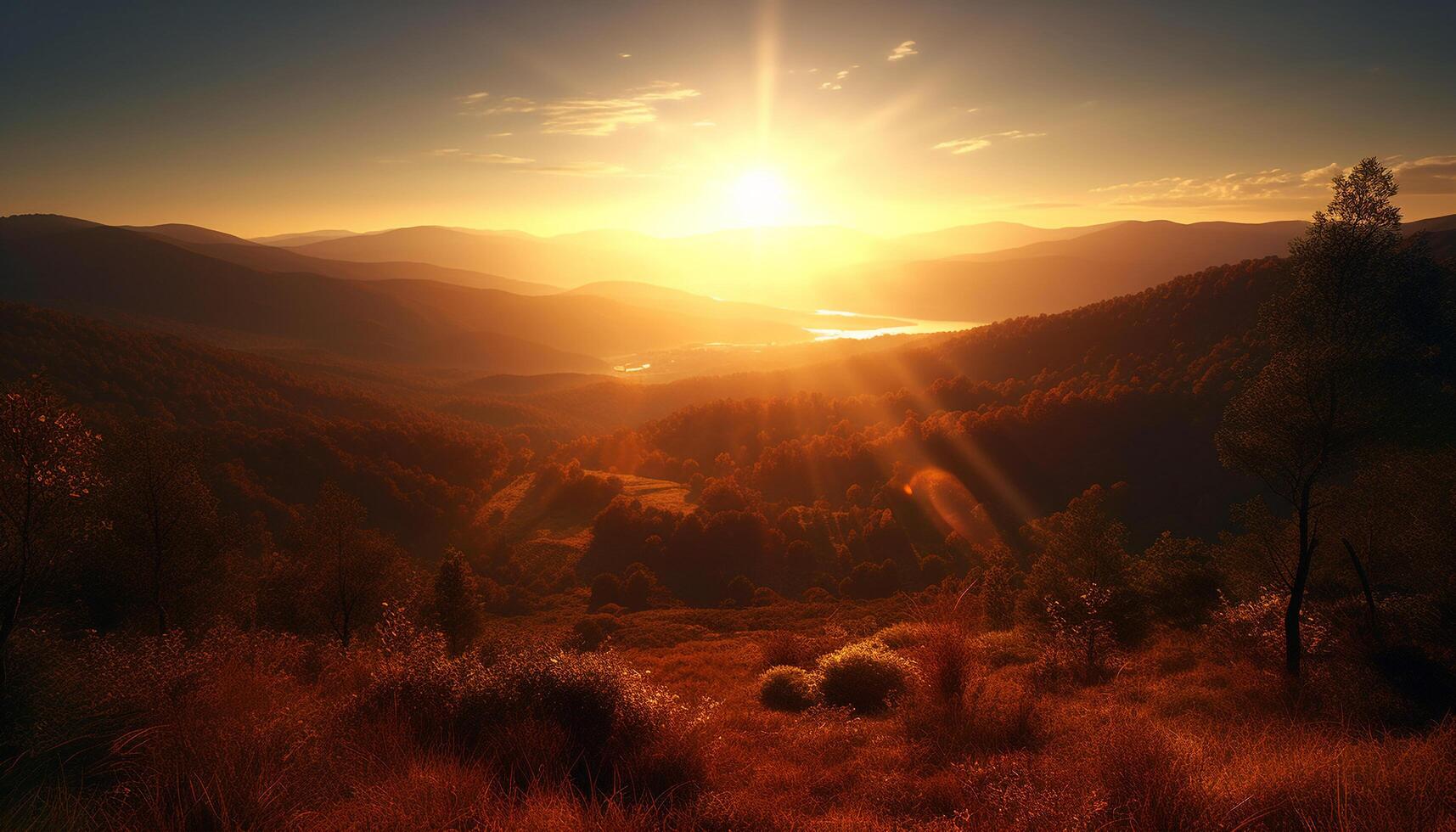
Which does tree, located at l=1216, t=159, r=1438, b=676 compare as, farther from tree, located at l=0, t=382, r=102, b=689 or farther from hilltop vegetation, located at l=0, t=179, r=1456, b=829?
tree, located at l=0, t=382, r=102, b=689

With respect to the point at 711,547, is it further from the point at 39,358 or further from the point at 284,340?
the point at 284,340

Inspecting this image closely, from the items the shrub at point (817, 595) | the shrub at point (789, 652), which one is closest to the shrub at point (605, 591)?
the shrub at point (817, 595)

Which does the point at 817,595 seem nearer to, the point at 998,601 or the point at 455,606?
the point at 998,601

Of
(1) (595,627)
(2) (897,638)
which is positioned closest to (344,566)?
(1) (595,627)

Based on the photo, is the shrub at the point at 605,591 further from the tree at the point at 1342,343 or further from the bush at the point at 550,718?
the tree at the point at 1342,343

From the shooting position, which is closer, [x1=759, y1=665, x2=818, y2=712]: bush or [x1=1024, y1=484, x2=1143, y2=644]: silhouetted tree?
[x1=759, y1=665, x2=818, y2=712]: bush

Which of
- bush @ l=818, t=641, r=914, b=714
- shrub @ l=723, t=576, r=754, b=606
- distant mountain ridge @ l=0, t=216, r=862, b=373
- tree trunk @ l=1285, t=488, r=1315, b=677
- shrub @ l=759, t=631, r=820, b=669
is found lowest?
shrub @ l=723, t=576, r=754, b=606

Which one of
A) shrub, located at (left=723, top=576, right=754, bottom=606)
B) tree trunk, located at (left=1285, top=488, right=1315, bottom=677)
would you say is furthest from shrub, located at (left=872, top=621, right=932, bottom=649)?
shrub, located at (left=723, top=576, right=754, bottom=606)
